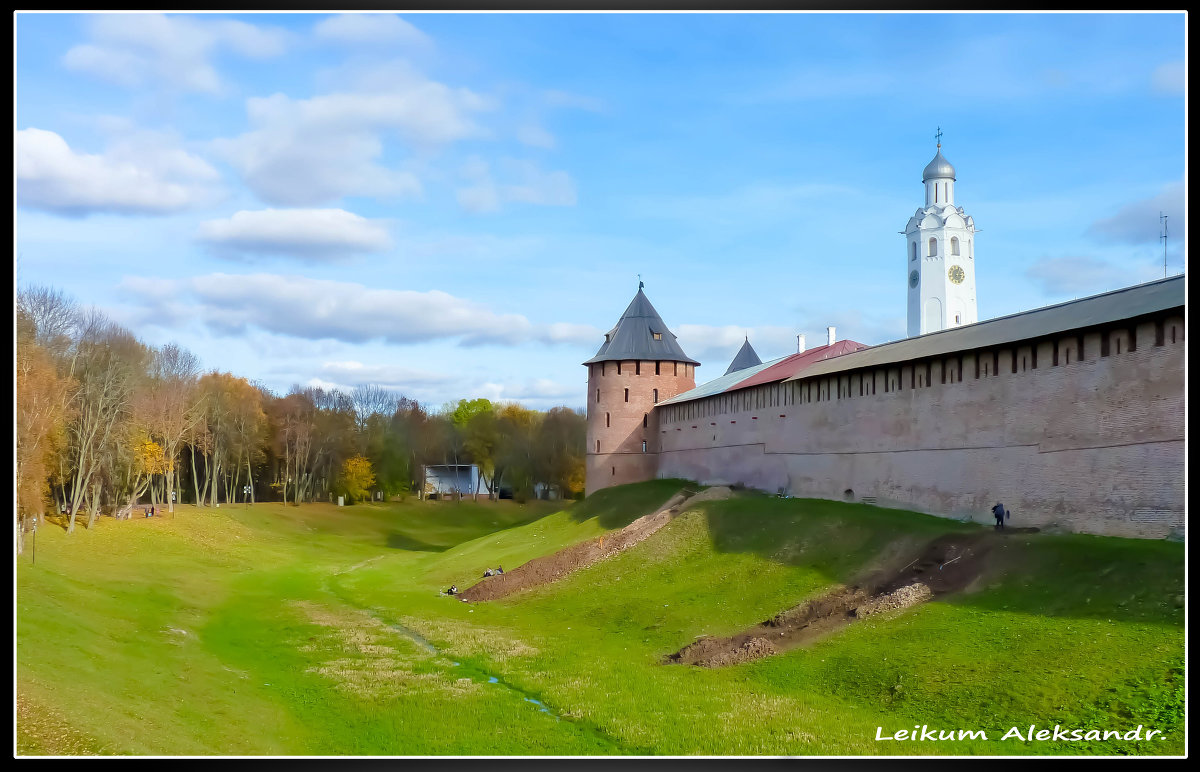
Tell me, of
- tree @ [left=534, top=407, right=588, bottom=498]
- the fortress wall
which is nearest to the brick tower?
the fortress wall

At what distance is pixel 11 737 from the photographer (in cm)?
1034

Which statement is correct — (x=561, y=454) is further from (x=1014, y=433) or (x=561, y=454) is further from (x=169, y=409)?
(x=1014, y=433)

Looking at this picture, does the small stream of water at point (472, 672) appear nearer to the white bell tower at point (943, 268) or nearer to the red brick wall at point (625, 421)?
the red brick wall at point (625, 421)

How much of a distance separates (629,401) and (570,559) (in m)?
21.4

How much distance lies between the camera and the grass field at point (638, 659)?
13.6 metres

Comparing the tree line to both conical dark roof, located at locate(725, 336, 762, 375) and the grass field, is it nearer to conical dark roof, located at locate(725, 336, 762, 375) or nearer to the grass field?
the grass field

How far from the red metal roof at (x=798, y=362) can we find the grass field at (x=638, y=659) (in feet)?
32.0

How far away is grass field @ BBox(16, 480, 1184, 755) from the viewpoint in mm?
13602

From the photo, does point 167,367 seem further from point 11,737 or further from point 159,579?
point 11,737

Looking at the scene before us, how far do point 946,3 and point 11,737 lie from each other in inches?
507

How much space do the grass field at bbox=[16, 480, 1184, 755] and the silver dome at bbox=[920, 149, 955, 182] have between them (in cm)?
5970

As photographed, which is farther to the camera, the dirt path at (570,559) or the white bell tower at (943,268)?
the white bell tower at (943,268)

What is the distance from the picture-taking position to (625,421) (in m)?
52.8

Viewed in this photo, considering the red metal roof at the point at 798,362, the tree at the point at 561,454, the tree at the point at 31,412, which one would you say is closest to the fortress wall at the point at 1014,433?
the red metal roof at the point at 798,362
